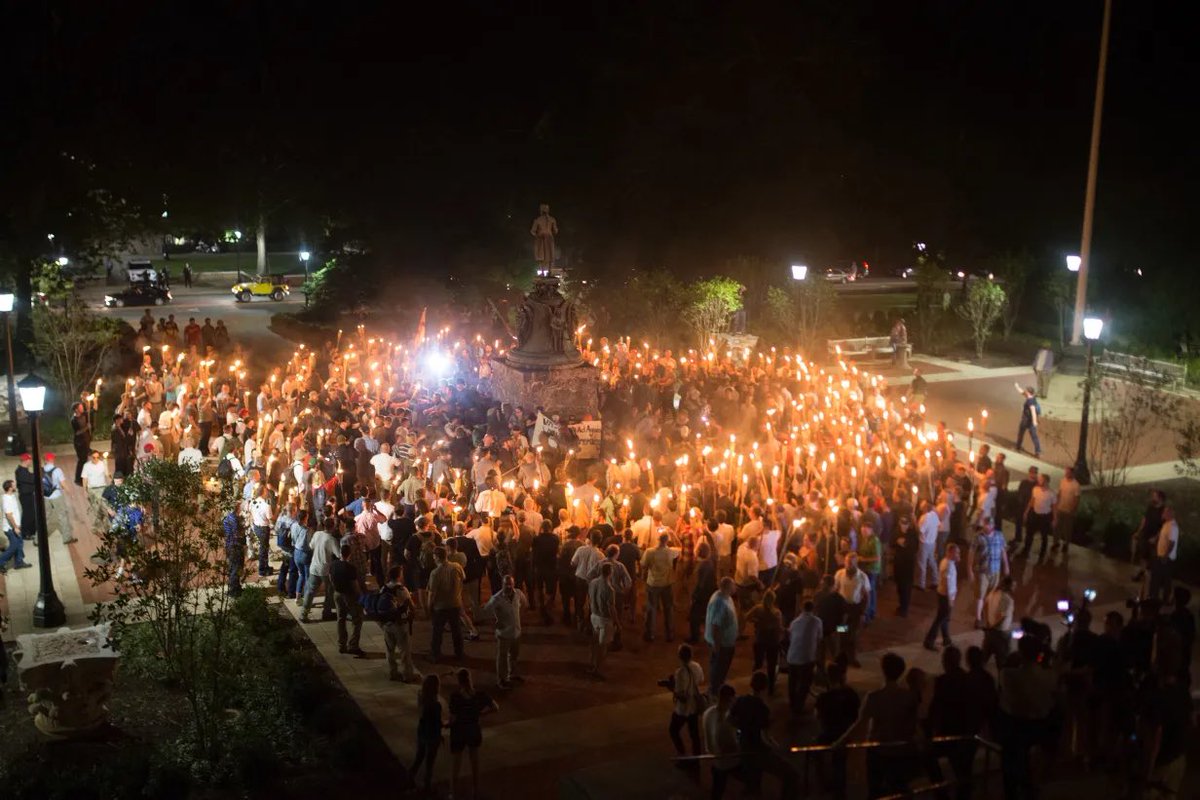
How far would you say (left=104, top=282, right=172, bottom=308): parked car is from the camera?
156 ft

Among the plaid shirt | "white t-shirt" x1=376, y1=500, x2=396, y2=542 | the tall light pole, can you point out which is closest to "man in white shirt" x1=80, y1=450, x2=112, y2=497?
"white t-shirt" x1=376, y1=500, x2=396, y2=542

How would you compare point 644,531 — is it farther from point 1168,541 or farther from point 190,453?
point 190,453

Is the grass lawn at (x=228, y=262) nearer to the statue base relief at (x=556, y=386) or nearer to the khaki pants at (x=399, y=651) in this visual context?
the statue base relief at (x=556, y=386)

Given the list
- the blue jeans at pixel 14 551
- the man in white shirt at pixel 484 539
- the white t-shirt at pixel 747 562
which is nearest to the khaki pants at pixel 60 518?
the blue jeans at pixel 14 551

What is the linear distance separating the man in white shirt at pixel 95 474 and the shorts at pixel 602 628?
932 centimetres

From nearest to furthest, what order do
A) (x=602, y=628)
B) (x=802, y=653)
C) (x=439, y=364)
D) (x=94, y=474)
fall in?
1. (x=802, y=653)
2. (x=602, y=628)
3. (x=94, y=474)
4. (x=439, y=364)

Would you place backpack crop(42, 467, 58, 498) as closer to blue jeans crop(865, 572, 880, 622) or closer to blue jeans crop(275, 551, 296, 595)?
blue jeans crop(275, 551, 296, 595)

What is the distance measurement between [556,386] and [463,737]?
1317 centimetres

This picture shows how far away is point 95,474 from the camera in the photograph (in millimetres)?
17312

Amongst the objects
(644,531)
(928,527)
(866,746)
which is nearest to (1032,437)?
(928,527)

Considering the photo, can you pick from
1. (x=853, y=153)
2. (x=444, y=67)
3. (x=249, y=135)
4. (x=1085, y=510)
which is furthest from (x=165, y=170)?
(x=1085, y=510)

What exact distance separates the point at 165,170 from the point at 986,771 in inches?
1350

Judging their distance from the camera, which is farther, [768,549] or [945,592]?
[768,549]

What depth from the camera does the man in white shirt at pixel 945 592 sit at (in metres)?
12.1
